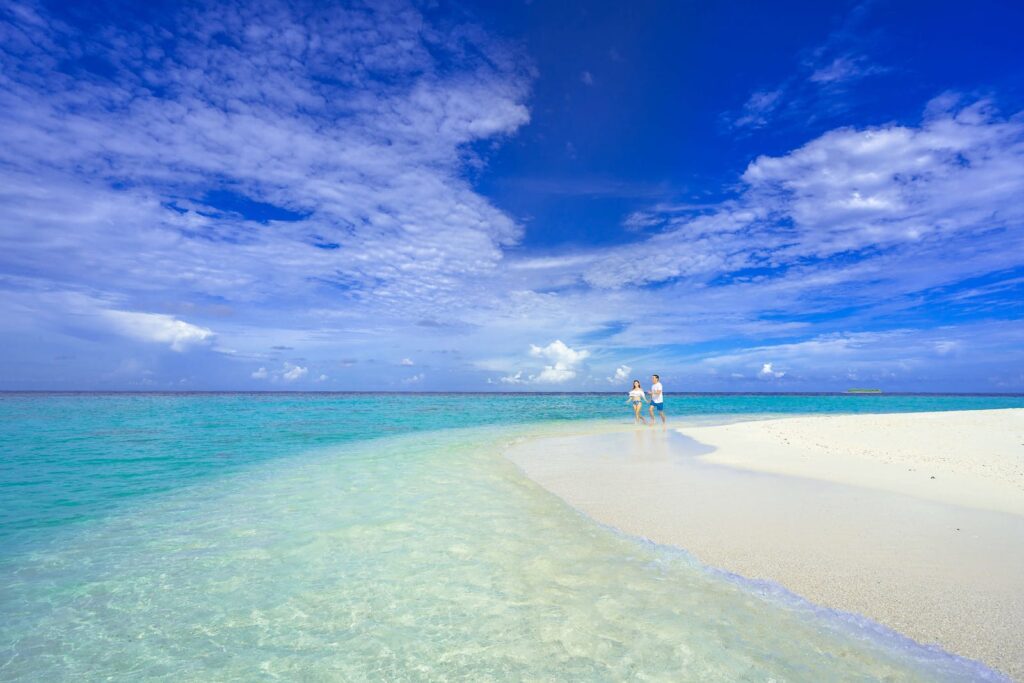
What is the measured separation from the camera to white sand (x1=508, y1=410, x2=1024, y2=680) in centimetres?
457

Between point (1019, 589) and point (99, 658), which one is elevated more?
point (1019, 589)

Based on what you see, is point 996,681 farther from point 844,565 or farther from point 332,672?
point 332,672

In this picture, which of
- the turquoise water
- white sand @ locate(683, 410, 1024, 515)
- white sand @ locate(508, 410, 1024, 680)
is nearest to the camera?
the turquoise water

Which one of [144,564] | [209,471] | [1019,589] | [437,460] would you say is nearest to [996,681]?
[1019,589]

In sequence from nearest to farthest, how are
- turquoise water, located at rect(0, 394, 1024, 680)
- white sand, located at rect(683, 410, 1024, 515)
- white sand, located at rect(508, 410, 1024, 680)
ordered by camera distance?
1. turquoise water, located at rect(0, 394, 1024, 680)
2. white sand, located at rect(508, 410, 1024, 680)
3. white sand, located at rect(683, 410, 1024, 515)

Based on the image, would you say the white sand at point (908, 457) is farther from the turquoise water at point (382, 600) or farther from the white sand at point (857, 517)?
the turquoise water at point (382, 600)

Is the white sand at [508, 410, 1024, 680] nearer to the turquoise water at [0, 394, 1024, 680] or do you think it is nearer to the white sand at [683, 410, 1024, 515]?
the white sand at [683, 410, 1024, 515]

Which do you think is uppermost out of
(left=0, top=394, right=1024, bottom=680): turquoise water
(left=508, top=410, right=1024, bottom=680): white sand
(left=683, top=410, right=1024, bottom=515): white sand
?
(left=683, top=410, right=1024, bottom=515): white sand

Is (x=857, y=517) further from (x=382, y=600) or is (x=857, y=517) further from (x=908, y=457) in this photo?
(x=908, y=457)

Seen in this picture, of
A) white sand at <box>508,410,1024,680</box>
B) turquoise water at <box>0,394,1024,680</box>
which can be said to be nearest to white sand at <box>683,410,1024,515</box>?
white sand at <box>508,410,1024,680</box>

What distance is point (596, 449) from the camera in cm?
1700

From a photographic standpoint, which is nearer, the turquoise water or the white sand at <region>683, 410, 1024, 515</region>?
the turquoise water

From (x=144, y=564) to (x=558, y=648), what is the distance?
18.0ft

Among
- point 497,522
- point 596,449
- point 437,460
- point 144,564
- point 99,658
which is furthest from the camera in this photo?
point 596,449
